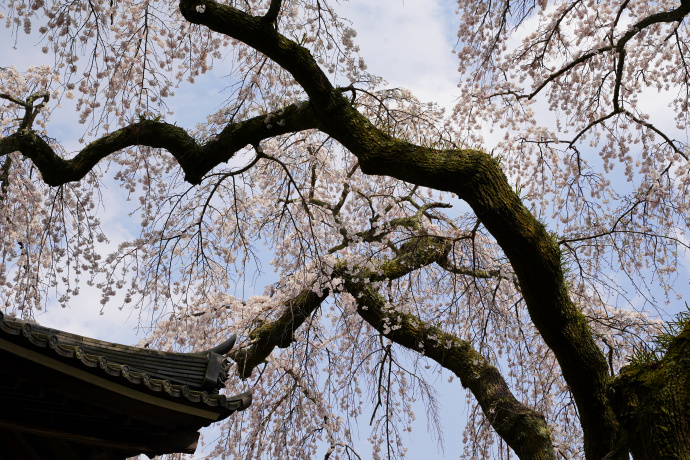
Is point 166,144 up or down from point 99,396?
up

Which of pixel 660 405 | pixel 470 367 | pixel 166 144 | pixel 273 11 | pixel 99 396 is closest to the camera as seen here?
pixel 99 396

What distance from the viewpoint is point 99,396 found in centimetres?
299

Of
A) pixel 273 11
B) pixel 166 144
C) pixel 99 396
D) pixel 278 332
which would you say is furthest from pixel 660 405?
pixel 166 144

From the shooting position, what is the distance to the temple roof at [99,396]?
2756mm

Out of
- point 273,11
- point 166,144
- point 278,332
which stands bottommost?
point 278,332

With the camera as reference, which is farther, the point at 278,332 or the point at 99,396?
the point at 278,332

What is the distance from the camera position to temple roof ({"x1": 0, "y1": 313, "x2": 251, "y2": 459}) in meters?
2.76

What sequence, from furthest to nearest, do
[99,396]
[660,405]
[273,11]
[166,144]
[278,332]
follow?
[278,332], [166,144], [273,11], [660,405], [99,396]

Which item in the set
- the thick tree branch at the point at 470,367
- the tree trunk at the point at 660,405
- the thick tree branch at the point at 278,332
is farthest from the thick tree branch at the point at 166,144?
the tree trunk at the point at 660,405

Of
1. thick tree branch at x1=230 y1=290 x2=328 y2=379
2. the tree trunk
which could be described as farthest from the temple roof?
thick tree branch at x1=230 y1=290 x2=328 y2=379

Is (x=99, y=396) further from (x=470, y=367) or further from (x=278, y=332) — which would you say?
(x=470, y=367)

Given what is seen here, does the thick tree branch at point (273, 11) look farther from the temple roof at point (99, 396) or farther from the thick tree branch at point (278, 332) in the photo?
the thick tree branch at point (278, 332)

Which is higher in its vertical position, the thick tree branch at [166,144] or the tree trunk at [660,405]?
the thick tree branch at [166,144]

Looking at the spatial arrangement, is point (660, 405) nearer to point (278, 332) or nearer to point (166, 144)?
point (278, 332)
